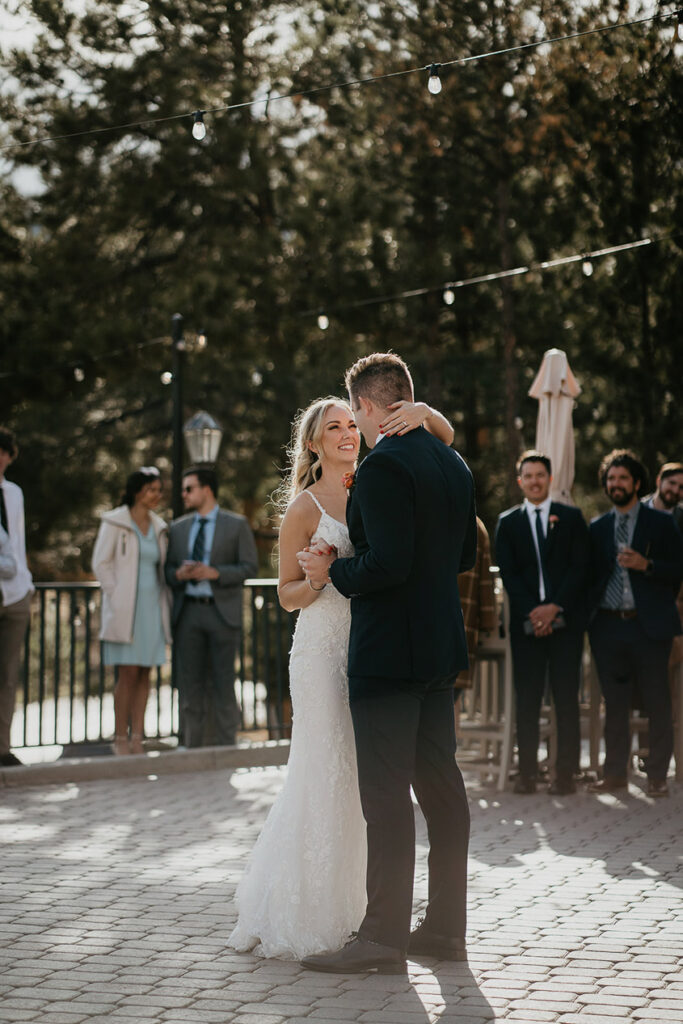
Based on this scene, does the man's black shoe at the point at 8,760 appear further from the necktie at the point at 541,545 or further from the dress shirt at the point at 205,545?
the necktie at the point at 541,545

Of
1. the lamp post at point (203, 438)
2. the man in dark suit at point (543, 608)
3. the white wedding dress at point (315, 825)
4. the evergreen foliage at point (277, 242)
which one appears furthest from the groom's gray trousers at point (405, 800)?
the evergreen foliage at point (277, 242)

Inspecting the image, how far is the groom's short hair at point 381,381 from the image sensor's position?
485cm

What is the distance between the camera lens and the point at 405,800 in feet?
15.6

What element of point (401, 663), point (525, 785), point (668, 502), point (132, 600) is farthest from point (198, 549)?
point (401, 663)

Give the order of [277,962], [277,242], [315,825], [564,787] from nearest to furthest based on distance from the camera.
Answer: [277,962] < [315,825] < [564,787] < [277,242]

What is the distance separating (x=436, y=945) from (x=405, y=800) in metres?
0.56

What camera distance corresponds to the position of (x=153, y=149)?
23.3 m

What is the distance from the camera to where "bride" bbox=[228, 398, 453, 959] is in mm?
4914

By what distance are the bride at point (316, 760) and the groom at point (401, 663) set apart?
0.16 m

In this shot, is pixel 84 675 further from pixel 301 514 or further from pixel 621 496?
pixel 301 514

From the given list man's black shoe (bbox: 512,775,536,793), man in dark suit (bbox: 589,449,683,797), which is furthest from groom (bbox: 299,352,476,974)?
man in dark suit (bbox: 589,449,683,797)

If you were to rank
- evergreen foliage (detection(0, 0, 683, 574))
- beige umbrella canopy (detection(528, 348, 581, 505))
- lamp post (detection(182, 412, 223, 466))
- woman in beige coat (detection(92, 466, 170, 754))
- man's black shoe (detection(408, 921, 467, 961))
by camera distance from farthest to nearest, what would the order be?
evergreen foliage (detection(0, 0, 683, 574)) < lamp post (detection(182, 412, 223, 466)) < woman in beige coat (detection(92, 466, 170, 754)) < beige umbrella canopy (detection(528, 348, 581, 505)) < man's black shoe (detection(408, 921, 467, 961))

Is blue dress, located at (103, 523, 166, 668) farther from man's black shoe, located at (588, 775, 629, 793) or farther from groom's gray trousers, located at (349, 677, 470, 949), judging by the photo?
groom's gray trousers, located at (349, 677, 470, 949)

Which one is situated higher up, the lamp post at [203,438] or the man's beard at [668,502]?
the lamp post at [203,438]
